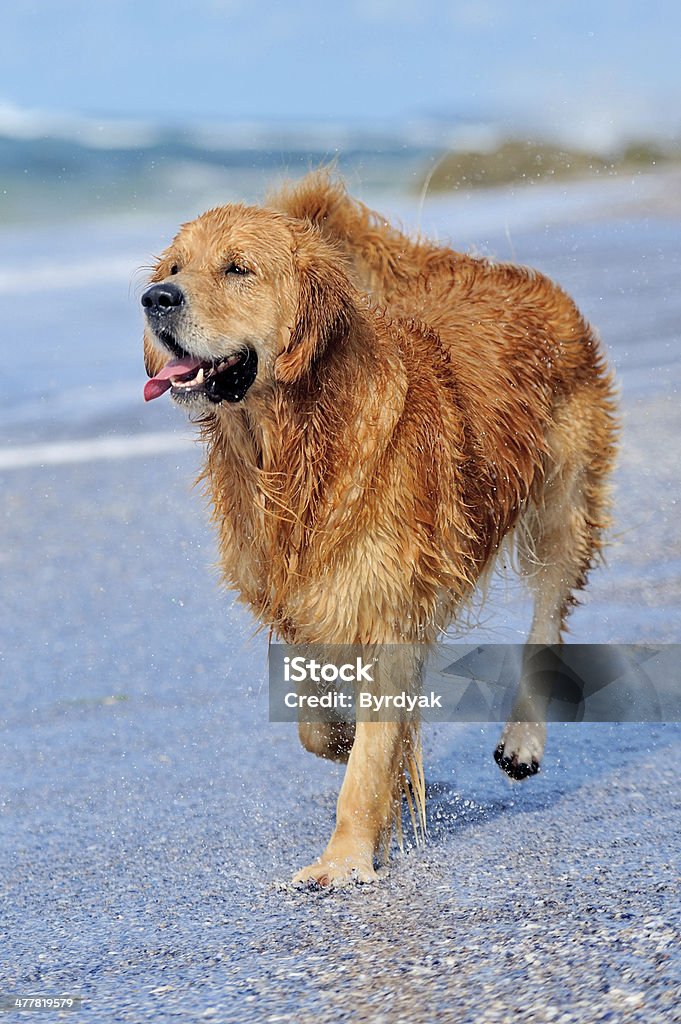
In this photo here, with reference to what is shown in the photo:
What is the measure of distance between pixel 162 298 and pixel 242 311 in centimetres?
23

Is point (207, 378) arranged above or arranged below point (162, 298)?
below

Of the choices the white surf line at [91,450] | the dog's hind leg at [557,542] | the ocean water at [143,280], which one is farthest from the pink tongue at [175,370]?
the white surf line at [91,450]

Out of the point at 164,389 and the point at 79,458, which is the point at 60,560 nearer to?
the point at 79,458

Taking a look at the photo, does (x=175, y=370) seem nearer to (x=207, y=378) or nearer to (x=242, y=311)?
(x=207, y=378)

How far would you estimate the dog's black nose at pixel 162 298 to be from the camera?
3.36m

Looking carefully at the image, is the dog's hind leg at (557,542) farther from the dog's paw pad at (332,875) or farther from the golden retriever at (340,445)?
the dog's paw pad at (332,875)

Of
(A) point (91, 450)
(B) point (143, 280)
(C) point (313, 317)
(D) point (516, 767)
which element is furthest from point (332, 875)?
(A) point (91, 450)

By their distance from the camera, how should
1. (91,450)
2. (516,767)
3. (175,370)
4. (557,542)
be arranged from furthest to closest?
(91,450)
(557,542)
(516,767)
(175,370)

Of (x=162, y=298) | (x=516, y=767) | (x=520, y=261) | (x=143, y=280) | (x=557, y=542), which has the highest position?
(x=162, y=298)

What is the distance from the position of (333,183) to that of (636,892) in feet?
8.80

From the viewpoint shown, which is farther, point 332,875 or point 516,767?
point 516,767

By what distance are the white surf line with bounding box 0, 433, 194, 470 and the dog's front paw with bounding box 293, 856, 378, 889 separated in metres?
5.45

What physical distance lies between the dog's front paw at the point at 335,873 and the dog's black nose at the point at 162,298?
5.20 ft

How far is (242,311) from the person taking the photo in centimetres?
347
